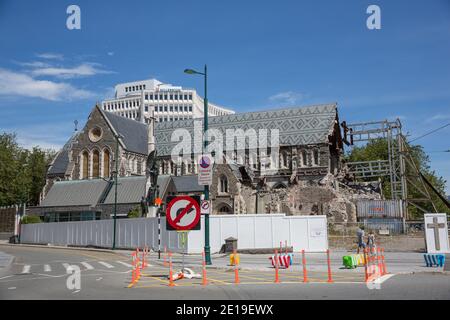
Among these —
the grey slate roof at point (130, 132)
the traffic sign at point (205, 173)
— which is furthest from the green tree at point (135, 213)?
the traffic sign at point (205, 173)

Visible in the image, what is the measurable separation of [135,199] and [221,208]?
9521mm

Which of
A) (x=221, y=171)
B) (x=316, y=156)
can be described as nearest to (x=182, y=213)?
(x=221, y=171)

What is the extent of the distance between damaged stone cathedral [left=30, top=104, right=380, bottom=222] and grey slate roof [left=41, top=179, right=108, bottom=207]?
0.13 metres

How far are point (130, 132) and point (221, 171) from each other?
20.2 meters

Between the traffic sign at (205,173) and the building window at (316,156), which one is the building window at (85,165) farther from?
the traffic sign at (205,173)

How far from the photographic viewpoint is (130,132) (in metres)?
66.0

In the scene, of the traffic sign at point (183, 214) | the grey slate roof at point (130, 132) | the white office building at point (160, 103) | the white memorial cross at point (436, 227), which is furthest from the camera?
the white office building at point (160, 103)

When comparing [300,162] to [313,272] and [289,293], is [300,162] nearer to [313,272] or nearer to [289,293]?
[313,272]

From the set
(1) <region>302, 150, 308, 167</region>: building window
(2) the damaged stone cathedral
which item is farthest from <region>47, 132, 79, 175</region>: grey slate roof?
(1) <region>302, 150, 308, 167</region>: building window

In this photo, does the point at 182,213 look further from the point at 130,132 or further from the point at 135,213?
the point at 130,132

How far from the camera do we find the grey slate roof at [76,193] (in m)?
51.1

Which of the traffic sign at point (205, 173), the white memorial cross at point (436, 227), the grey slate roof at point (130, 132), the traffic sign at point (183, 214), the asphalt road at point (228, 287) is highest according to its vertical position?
the grey slate roof at point (130, 132)

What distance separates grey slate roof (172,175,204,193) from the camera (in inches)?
2211

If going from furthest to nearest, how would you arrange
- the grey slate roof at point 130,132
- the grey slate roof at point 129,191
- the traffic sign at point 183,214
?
the grey slate roof at point 130,132, the grey slate roof at point 129,191, the traffic sign at point 183,214
